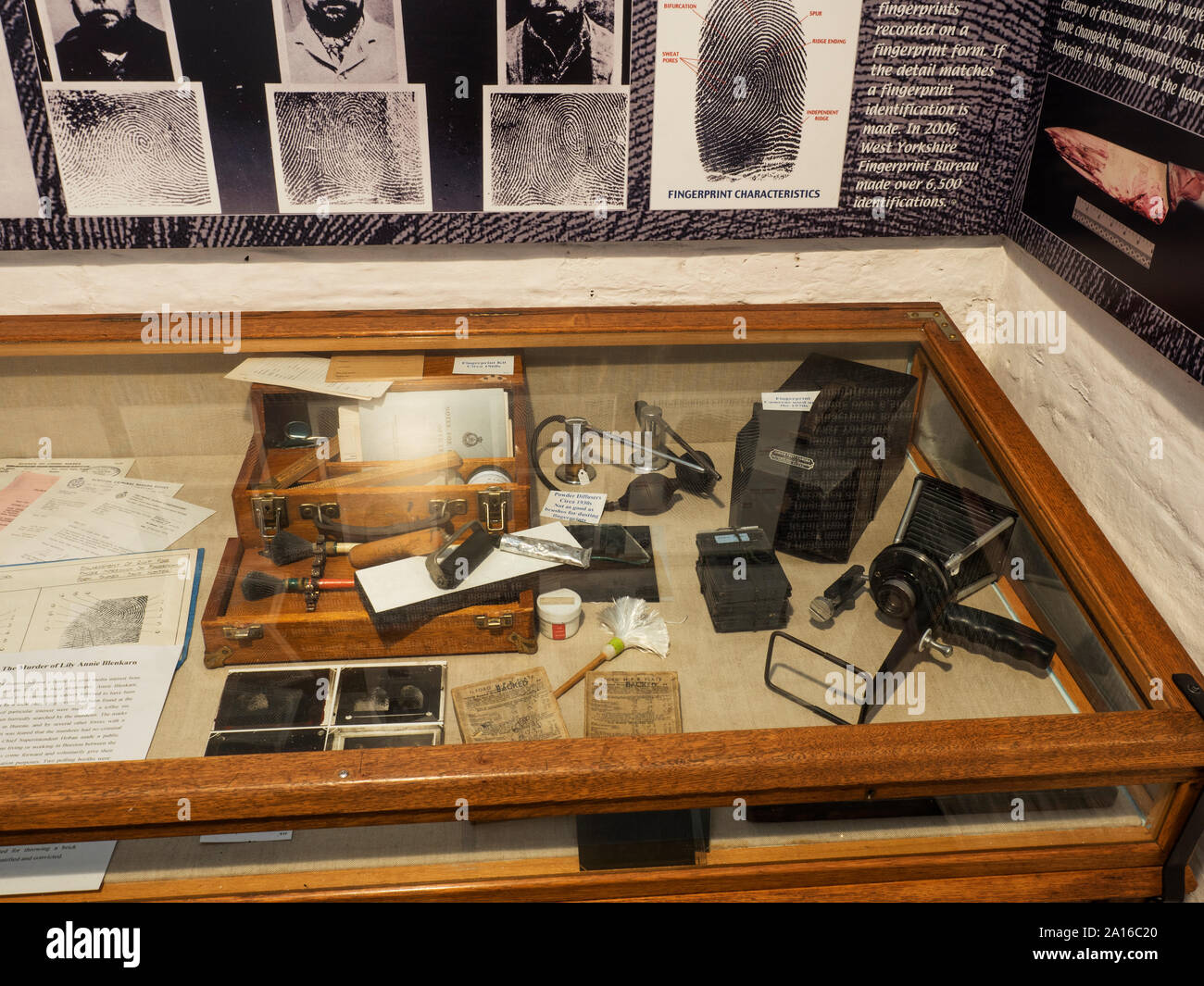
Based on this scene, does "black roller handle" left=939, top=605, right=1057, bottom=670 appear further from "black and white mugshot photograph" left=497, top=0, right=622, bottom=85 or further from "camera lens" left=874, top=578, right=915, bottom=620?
"black and white mugshot photograph" left=497, top=0, right=622, bottom=85

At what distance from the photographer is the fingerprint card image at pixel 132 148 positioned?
1770 millimetres

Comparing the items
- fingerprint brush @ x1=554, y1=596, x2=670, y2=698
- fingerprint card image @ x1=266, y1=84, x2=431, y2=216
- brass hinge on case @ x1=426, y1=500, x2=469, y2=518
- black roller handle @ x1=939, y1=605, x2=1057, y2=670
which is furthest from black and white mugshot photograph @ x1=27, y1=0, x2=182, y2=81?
black roller handle @ x1=939, y1=605, x2=1057, y2=670

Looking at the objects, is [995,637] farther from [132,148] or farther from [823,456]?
[132,148]

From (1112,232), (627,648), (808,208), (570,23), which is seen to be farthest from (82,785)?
(1112,232)

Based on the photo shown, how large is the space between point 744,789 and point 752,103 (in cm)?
136

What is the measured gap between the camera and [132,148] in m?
1.82

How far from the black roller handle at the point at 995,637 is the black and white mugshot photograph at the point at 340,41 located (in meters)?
1.40

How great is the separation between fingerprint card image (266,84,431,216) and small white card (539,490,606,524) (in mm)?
717

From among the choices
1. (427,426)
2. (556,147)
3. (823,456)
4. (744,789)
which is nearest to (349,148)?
(556,147)

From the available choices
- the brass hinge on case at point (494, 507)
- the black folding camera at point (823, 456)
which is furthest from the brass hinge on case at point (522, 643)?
the black folding camera at point (823, 456)

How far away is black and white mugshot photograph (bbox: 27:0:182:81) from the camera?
66.7 inches

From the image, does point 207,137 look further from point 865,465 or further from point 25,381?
point 865,465

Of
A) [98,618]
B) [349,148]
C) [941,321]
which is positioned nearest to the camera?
[98,618]

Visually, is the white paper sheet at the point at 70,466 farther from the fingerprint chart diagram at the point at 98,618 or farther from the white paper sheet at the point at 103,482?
the fingerprint chart diagram at the point at 98,618
